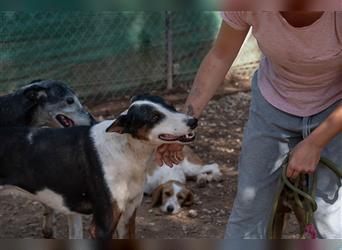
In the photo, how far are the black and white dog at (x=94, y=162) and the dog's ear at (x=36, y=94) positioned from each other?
399mm

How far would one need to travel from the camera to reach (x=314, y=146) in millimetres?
2273

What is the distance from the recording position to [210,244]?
1.22 meters

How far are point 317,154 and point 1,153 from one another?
6.70 ft

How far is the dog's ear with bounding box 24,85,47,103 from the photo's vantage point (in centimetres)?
421

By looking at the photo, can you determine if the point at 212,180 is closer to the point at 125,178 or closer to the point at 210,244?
the point at 125,178

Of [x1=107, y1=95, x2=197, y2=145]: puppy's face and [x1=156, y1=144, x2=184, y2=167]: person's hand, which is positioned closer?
[x1=156, y1=144, x2=184, y2=167]: person's hand

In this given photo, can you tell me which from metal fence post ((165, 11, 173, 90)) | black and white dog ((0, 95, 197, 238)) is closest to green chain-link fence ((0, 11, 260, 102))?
metal fence post ((165, 11, 173, 90))

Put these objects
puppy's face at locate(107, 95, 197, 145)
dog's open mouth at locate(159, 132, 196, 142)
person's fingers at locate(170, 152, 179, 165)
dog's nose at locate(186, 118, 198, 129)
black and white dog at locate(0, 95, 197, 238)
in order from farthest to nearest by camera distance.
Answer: black and white dog at locate(0, 95, 197, 238) → puppy's face at locate(107, 95, 197, 145) → dog's open mouth at locate(159, 132, 196, 142) → dog's nose at locate(186, 118, 198, 129) → person's fingers at locate(170, 152, 179, 165)

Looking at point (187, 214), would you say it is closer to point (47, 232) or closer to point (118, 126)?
point (47, 232)

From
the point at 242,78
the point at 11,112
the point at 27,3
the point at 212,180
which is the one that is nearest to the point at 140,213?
the point at 212,180

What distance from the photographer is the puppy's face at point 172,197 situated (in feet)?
16.5

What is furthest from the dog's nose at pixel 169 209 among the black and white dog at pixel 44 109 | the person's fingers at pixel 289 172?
the person's fingers at pixel 289 172

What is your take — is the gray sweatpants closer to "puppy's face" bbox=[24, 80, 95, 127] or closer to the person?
the person

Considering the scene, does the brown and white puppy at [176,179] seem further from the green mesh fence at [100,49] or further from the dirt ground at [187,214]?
the green mesh fence at [100,49]
